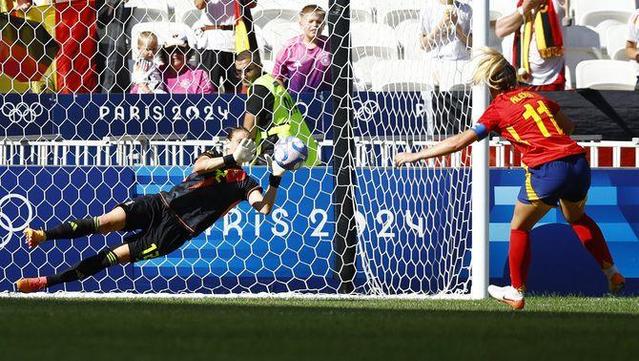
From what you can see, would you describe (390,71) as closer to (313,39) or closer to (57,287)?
(313,39)

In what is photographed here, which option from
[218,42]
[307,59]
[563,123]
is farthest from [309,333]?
[218,42]

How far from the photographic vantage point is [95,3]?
1181 centimetres

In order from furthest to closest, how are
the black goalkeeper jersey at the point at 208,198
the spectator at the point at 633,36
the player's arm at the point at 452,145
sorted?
the spectator at the point at 633,36
the black goalkeeper jersey at the point at 208,198
the player's arm at the point at 452,145

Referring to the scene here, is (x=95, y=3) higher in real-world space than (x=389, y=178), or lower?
higher

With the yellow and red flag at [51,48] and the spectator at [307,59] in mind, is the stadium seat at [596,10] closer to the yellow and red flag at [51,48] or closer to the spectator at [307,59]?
the spectator at [307,59]

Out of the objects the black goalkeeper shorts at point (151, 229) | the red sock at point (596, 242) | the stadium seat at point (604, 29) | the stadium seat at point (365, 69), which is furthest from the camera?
the stadium seat at point (604, 29)

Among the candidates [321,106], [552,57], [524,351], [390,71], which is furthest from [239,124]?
[524,351]

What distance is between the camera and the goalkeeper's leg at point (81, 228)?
9953 millimetres

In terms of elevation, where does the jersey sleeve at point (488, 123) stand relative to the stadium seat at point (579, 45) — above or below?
below

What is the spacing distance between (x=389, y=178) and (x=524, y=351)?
5.50 metres

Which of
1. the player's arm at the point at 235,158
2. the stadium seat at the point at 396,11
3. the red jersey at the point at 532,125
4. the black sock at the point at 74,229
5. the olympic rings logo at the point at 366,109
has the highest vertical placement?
the stadium seat at the point at 396,11

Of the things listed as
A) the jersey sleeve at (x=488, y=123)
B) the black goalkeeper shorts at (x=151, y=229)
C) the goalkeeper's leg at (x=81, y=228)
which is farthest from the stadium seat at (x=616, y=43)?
the goalkeeper's leg at (x=81, y=228)

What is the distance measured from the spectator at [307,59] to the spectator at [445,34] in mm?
890

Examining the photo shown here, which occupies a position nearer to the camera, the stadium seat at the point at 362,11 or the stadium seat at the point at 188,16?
the stadium seat at the point at 362,11
